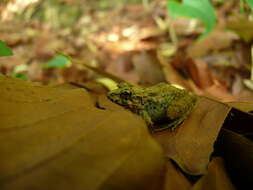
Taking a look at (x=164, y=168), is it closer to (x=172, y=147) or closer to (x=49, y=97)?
(x=172, y=147)

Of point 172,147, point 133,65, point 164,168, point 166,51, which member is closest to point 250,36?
point 166,51

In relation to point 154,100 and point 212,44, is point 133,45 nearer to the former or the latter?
point 212,44

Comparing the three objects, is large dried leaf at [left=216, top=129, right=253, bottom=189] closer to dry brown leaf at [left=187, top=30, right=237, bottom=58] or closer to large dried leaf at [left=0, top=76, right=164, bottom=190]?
large dried leaf at [left=0, top=76, right=164, bottom=190]

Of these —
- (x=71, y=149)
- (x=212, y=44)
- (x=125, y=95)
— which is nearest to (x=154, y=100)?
(x=125, y=95)

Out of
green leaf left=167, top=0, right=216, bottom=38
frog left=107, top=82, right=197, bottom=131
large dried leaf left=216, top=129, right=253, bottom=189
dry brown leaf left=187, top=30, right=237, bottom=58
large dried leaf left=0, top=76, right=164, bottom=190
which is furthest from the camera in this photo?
dry brown leaf left=187, top=30, right=237, bottom=58

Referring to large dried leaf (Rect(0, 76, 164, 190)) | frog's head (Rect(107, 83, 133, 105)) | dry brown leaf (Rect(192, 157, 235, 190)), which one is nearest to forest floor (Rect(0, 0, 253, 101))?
frog's head (Rect(107, 83, 133, 105))
